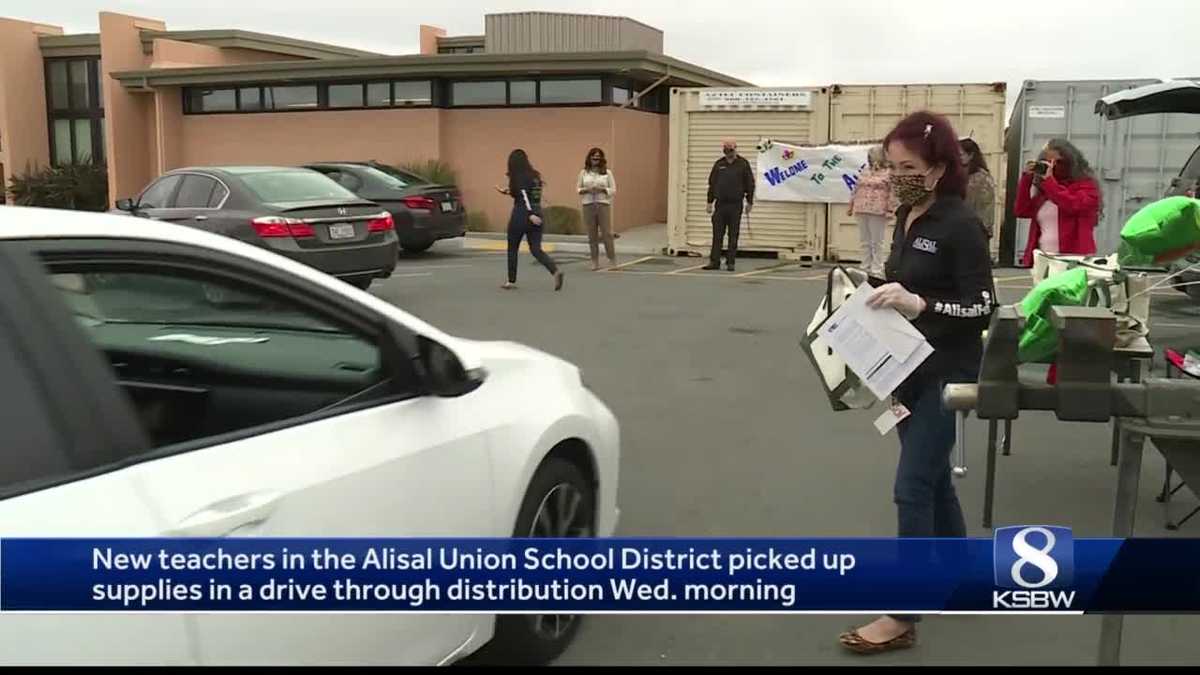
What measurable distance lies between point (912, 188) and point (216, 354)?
7.41ft

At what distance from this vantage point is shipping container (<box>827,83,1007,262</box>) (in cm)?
1504

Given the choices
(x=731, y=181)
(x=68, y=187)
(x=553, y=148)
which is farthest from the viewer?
(x=68, y=187)

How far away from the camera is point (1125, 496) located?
2652 millimetres

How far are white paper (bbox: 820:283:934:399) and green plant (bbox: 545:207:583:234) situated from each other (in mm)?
16890

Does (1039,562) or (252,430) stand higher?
(252,430)

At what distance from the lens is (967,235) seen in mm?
3484

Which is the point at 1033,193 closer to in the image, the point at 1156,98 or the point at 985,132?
the point at 1156,98

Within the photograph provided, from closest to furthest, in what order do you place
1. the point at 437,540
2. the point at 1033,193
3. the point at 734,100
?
the point at 437,540, the point at 1033,193, the point at 734,100

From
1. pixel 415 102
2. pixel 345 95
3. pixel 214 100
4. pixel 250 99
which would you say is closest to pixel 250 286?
pixel 415 102

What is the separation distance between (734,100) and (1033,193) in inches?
367

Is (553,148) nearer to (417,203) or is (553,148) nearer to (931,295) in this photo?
(417,203)

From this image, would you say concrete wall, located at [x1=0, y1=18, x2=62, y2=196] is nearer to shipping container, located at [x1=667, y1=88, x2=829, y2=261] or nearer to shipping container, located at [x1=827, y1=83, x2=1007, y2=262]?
shipping container, located at [x1=667, y1=88, x2=829, y2=261]

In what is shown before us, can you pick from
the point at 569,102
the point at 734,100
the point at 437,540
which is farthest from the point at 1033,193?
the point at 569,102

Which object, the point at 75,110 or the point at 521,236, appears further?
the point at 75,110
